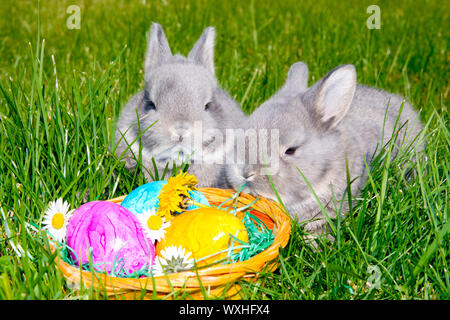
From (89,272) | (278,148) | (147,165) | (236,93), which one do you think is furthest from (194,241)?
(236,93)

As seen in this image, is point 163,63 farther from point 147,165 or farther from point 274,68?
point 274,68

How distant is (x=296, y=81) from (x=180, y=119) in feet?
2.87

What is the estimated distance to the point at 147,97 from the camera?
10.6 feet

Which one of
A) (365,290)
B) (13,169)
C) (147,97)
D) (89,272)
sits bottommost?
(365,290)

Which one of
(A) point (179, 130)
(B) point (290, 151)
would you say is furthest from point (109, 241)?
(B) point (290, 151)

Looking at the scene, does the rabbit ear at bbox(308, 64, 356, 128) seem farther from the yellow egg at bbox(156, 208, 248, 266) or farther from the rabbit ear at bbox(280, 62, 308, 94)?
the yellow egg at bbox(156, 208, 248, 266)

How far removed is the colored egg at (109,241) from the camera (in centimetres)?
235

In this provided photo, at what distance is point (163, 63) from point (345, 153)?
1386 millimetres

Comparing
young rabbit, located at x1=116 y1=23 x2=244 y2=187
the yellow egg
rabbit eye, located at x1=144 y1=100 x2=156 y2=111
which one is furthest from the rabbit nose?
the yellow egg

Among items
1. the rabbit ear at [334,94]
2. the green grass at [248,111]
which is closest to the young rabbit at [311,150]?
the rabbit ear at [334,94]

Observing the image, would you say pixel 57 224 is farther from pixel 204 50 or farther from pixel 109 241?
pixel 204 50

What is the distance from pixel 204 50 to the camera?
3.56 meters

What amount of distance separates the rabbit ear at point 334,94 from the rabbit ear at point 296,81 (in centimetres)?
40
